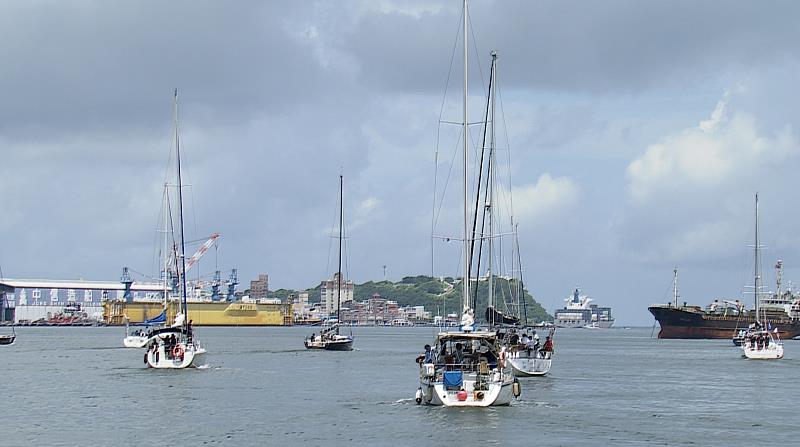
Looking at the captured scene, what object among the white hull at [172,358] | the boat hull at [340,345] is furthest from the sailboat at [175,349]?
the boat hull at [340,345]

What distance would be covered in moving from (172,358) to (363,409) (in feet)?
98.3

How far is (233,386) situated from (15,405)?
16547 mm

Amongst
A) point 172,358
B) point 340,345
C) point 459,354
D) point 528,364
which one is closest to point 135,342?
point 340,345

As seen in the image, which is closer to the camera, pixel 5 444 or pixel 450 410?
pixel 5 444

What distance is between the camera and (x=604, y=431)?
53031 millimetres

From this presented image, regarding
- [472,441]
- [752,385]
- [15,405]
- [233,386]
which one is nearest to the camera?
[472,441]

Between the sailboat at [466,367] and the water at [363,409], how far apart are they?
1.07m

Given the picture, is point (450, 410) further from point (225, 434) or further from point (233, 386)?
point (233, 386)

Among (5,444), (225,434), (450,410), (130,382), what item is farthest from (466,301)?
(130,382)

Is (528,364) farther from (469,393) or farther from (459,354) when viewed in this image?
(469,393)

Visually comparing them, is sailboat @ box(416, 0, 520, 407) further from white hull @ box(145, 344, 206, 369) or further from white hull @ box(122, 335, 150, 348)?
white hull @ box(122, 335, 150, 348)

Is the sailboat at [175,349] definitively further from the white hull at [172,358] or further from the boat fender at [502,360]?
the boat fender at [502,360]

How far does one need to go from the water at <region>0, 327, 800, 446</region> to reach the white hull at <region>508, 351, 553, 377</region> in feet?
2.66

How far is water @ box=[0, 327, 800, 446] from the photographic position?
5081cm
